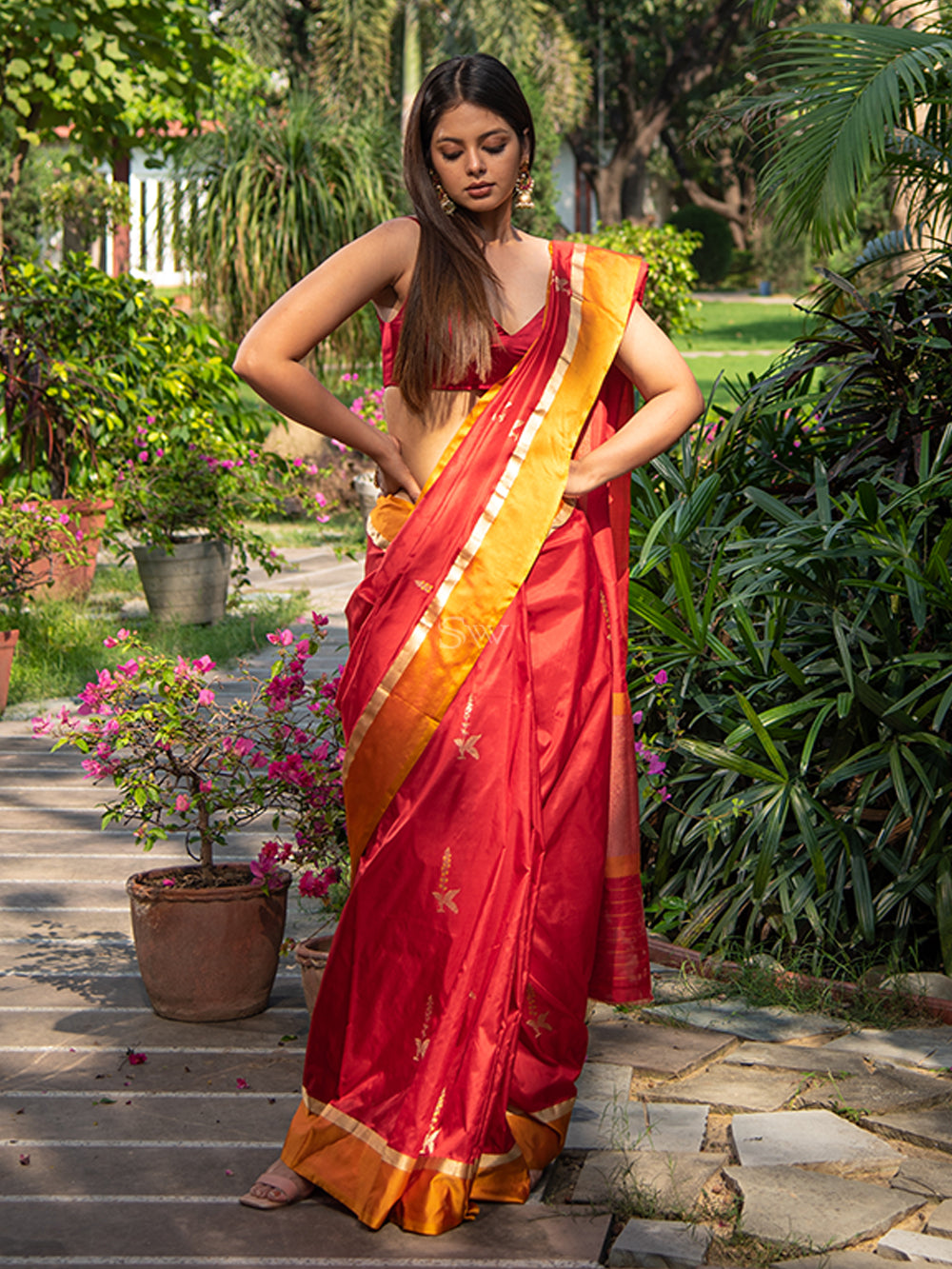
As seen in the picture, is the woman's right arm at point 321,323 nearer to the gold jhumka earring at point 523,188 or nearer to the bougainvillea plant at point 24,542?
the gold jhumka earring at point 523,188

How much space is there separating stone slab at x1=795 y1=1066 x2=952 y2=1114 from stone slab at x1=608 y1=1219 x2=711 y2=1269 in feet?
2.25

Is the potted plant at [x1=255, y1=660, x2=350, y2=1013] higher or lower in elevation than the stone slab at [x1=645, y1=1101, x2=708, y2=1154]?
higher

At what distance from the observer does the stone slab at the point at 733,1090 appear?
3.38m

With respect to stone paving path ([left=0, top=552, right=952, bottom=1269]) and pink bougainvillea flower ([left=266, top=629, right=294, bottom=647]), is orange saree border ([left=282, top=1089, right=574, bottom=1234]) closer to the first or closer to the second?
stone paving path ([left=0, top=552, right=952, bottom=1269])

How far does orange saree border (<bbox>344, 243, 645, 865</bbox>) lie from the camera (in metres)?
2.84

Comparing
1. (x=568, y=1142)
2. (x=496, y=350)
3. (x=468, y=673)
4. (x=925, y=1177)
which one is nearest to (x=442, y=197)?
(x=496, y=350)

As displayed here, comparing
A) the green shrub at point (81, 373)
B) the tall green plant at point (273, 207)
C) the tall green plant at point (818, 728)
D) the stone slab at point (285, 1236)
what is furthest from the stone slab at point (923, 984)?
the tall green plant at point (273, 207)

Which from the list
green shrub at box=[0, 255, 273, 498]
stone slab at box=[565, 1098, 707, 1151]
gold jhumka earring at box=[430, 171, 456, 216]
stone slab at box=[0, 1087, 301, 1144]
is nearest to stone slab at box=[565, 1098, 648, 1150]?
stone slab at box=[565, 1098, 707, 1151]

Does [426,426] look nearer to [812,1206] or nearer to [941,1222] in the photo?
[812,1206]

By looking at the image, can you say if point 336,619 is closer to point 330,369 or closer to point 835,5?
point 330,369

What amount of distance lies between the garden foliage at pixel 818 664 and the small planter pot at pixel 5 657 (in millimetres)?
3288

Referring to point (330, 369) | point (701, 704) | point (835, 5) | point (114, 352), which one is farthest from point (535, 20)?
point (701, 704)

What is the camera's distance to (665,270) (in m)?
16.0

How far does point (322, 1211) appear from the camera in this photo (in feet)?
9.27
